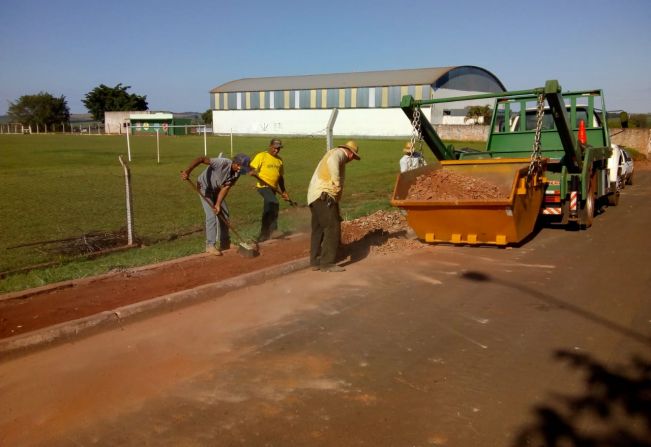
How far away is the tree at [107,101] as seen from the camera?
3430 inches

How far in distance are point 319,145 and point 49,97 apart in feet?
260

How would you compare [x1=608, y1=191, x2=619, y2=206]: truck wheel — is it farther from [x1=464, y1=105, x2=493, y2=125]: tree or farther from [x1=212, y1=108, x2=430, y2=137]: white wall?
[x1=464, y1=105, x2=493, y2=125]: tree

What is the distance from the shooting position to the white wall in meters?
53.1

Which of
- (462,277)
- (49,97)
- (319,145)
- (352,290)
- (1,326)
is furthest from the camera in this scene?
(49,97)

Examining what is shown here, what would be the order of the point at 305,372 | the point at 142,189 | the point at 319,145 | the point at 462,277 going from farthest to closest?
the point at 319,145, the point at 142,189, the point at 462,277, the point at 305,372

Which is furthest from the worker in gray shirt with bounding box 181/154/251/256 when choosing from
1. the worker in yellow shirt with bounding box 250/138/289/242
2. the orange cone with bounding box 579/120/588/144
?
the orange cone with bounding box 579/120/588/144

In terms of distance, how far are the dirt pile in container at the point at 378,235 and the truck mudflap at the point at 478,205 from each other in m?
0.54

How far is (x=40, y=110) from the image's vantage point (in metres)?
93.3

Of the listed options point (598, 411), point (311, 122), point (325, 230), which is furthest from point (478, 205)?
point (311, 122)

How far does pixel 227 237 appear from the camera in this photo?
8.52m

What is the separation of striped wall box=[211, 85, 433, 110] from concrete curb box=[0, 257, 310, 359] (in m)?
46.7

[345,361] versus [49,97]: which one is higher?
[49,97]

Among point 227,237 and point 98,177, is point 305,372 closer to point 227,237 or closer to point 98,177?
point 227,237

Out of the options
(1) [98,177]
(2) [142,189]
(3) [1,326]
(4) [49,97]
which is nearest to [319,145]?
(1) [98,177]
